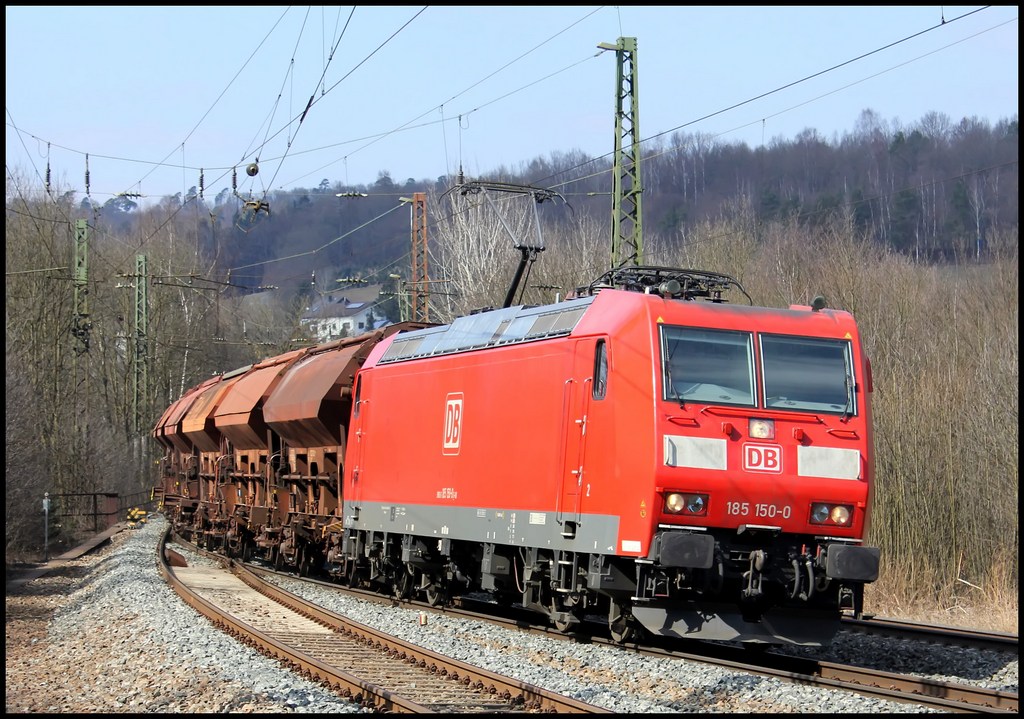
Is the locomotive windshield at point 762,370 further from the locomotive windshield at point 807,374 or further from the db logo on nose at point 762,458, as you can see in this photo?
the db logo on nose at point 762,458

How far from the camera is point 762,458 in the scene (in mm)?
11734

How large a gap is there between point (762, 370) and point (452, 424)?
191 inches

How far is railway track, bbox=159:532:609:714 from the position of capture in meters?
9.70

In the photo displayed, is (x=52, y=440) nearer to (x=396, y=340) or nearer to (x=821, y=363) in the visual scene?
(x=396, y=340)

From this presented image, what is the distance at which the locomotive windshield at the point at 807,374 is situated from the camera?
12.1 meters

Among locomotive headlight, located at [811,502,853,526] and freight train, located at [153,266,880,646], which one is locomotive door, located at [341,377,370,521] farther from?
locomotive headlight, located at [811,502,853,526]

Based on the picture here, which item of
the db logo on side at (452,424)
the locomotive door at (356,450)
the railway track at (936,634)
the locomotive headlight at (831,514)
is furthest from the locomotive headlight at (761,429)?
the locomotive door at (356,450)

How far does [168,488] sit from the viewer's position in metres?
37.0

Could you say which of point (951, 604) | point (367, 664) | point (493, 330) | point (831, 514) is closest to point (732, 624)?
point (831, 514)

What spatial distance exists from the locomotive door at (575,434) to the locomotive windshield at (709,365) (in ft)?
3.19

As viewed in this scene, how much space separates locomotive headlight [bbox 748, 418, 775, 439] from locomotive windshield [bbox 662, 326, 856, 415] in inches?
7.6

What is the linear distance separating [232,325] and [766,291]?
5484cm

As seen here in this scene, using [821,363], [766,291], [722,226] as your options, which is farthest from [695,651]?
[722,226]

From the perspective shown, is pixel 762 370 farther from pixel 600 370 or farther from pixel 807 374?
pixel 600 370
